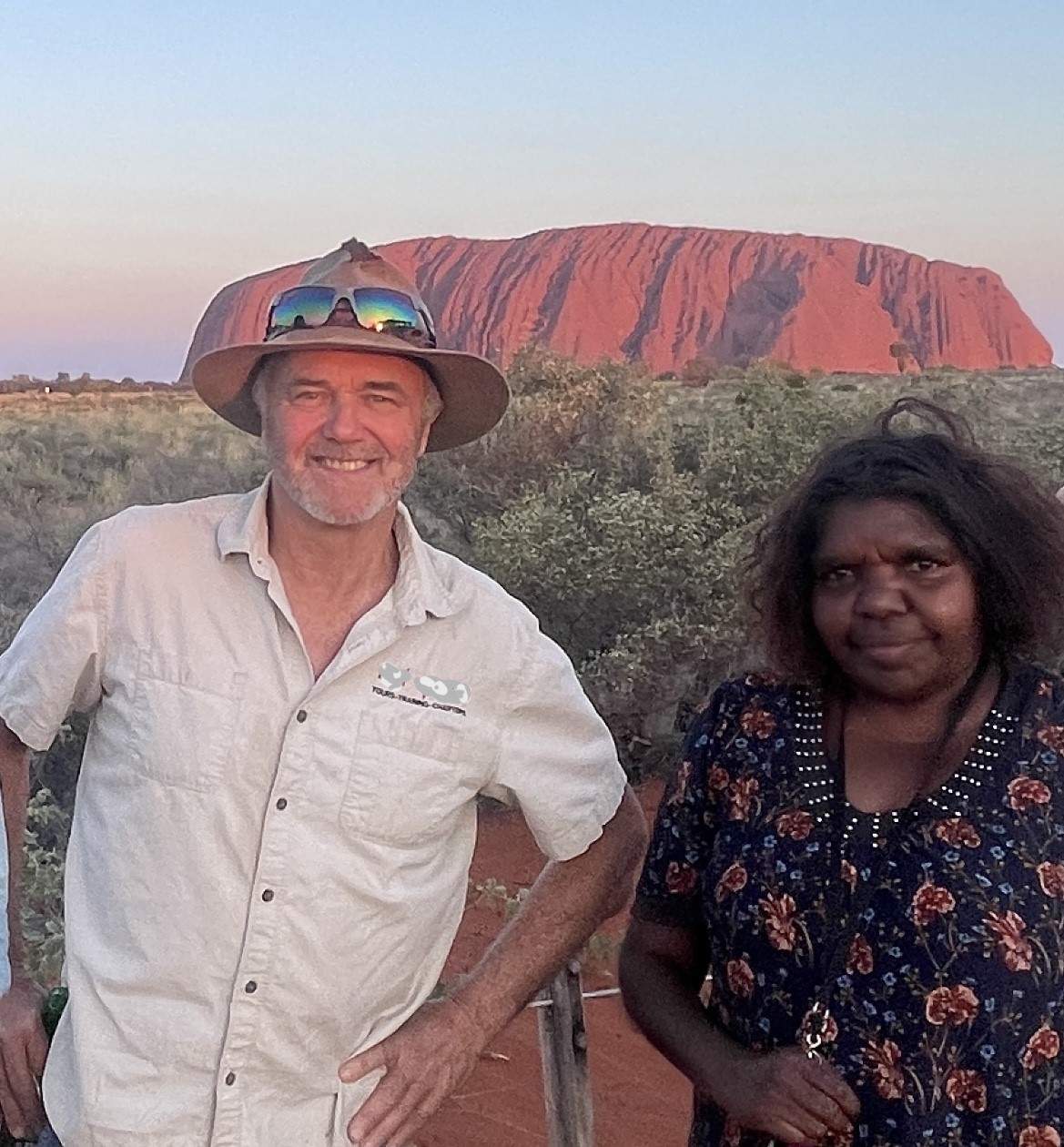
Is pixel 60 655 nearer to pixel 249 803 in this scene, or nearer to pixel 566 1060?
pixel 249 803

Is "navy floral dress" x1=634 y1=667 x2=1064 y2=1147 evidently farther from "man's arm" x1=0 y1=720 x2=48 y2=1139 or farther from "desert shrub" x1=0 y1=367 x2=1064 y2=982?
"desert shrub" x1=0 y1=367 x2=1064 y2=982

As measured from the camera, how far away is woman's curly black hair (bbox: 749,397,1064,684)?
6.24ft

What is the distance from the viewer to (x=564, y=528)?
7.85 metres

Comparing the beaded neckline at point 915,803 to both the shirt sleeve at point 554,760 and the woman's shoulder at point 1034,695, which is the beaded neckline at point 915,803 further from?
the shirt sleeve at point 554,760

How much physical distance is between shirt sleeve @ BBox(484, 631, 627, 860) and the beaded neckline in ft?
1.37

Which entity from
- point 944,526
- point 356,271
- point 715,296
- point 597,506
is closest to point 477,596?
point 356,271

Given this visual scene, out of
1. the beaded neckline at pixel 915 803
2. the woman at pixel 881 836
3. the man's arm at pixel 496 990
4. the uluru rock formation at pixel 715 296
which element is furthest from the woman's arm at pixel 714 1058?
the uluru rock formation at pixel 715 296

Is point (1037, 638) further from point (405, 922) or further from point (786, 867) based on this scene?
point (405, 922)

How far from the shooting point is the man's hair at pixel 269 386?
89.9 inches

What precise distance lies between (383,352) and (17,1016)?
1.20 meters

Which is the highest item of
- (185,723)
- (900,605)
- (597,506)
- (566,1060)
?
(900,605)

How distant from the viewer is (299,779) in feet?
6.51

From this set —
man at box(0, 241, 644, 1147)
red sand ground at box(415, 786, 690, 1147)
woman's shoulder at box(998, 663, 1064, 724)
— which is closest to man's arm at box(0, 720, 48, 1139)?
man at box(0, 241, 644, 1147)

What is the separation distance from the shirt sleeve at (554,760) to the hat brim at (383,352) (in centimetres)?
48
